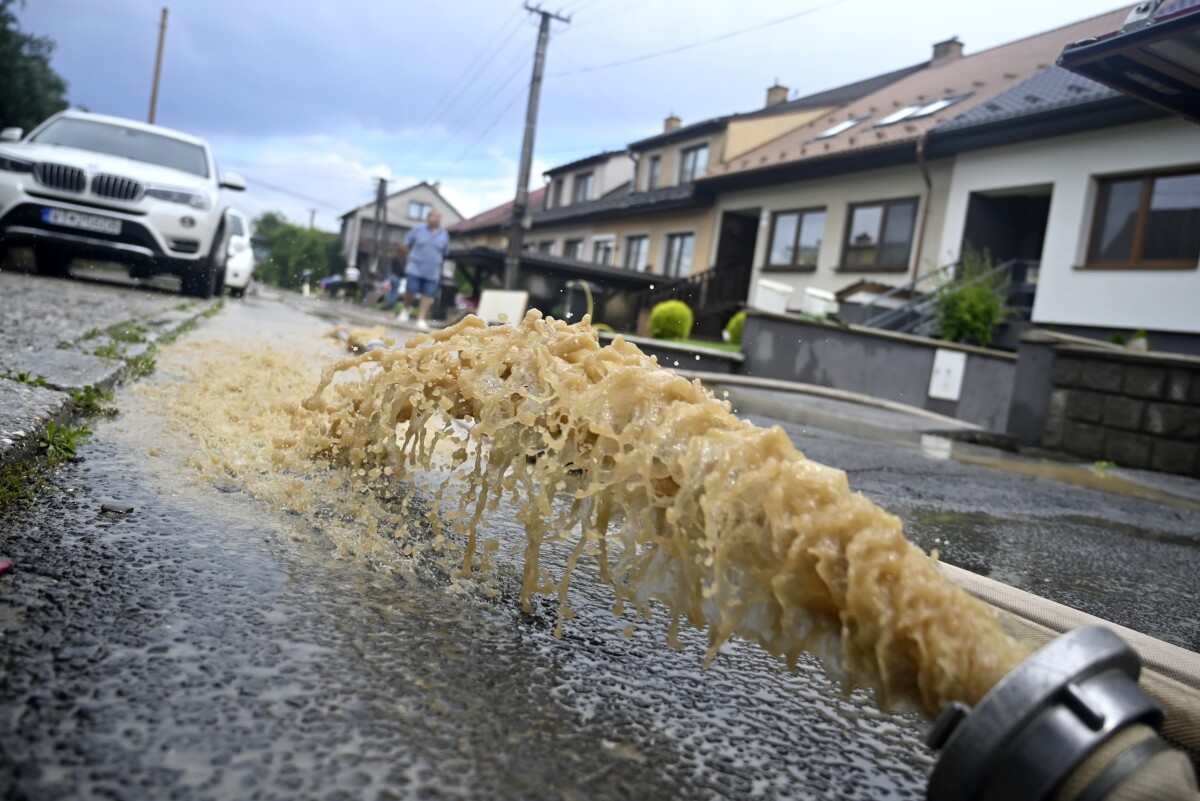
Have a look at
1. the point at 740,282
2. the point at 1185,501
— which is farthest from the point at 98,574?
the point at 740,282

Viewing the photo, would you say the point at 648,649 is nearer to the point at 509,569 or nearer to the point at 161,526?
the point at 509,569

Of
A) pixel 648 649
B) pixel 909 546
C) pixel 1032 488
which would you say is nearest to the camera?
pixel 909 546

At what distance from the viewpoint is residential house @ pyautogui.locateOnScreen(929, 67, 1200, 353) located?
13688 millimetres

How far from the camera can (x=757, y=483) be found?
1656 millimetres

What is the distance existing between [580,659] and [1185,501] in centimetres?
634

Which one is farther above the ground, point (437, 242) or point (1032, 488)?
point (437, 242)

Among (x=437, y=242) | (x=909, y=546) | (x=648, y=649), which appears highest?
(x=437, y=242)

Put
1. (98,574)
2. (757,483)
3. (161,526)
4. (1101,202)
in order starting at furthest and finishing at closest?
(1101,202) < (161,526) < (98,574) < (757,483)

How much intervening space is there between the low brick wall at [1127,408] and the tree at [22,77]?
3492 cm

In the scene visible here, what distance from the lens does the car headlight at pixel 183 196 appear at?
10508 millimetres

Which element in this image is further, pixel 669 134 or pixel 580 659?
pixel 669 134

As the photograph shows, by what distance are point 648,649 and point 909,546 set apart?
71 cm

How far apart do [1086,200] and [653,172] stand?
55.3 ft

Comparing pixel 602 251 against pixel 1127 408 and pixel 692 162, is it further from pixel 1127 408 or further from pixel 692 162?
pixel 1127 408
